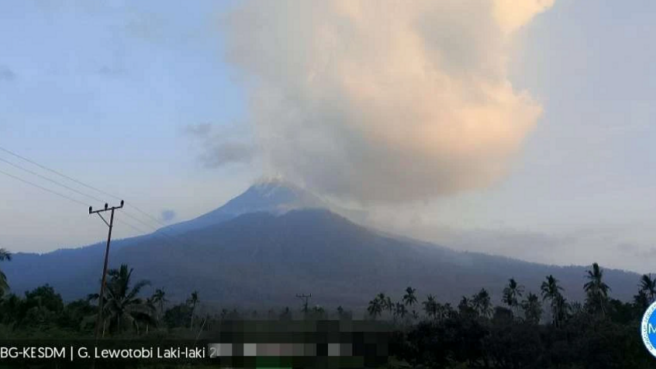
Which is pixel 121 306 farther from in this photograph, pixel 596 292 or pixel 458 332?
pixel 596 292

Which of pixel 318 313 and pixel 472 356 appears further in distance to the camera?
pixel 472 356

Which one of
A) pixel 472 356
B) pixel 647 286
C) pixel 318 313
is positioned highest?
pixel 647 286

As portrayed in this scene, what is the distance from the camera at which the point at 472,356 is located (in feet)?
133

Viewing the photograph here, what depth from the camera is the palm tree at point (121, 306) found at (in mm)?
46312

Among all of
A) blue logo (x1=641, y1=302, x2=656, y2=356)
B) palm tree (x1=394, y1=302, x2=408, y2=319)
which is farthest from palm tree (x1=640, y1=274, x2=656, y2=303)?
blue logo (x1=641, y1=302, x2=656, y2=356)

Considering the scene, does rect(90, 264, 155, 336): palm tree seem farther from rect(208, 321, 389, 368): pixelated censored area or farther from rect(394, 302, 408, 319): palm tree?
rect(394, 302, 408, 319): palm tree

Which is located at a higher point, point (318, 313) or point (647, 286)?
point (647, 286)

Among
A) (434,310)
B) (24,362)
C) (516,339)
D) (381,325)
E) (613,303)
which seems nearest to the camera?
(381,325)

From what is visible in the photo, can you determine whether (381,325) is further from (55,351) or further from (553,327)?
(553,327)

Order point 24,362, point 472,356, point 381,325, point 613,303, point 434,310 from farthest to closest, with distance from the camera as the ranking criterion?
point 434,310 < point 613,303 < point 472,356 < point 24,362 < point 381,325

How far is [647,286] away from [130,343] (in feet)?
287

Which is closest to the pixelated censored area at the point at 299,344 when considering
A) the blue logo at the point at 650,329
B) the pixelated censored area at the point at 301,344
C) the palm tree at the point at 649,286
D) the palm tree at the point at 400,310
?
the pixelated censored area at the point at 301,344

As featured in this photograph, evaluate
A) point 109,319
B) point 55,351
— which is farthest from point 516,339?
point 109,319

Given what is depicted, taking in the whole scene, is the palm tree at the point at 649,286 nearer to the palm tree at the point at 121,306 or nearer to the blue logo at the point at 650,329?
the palm tree at the point at 121,306
